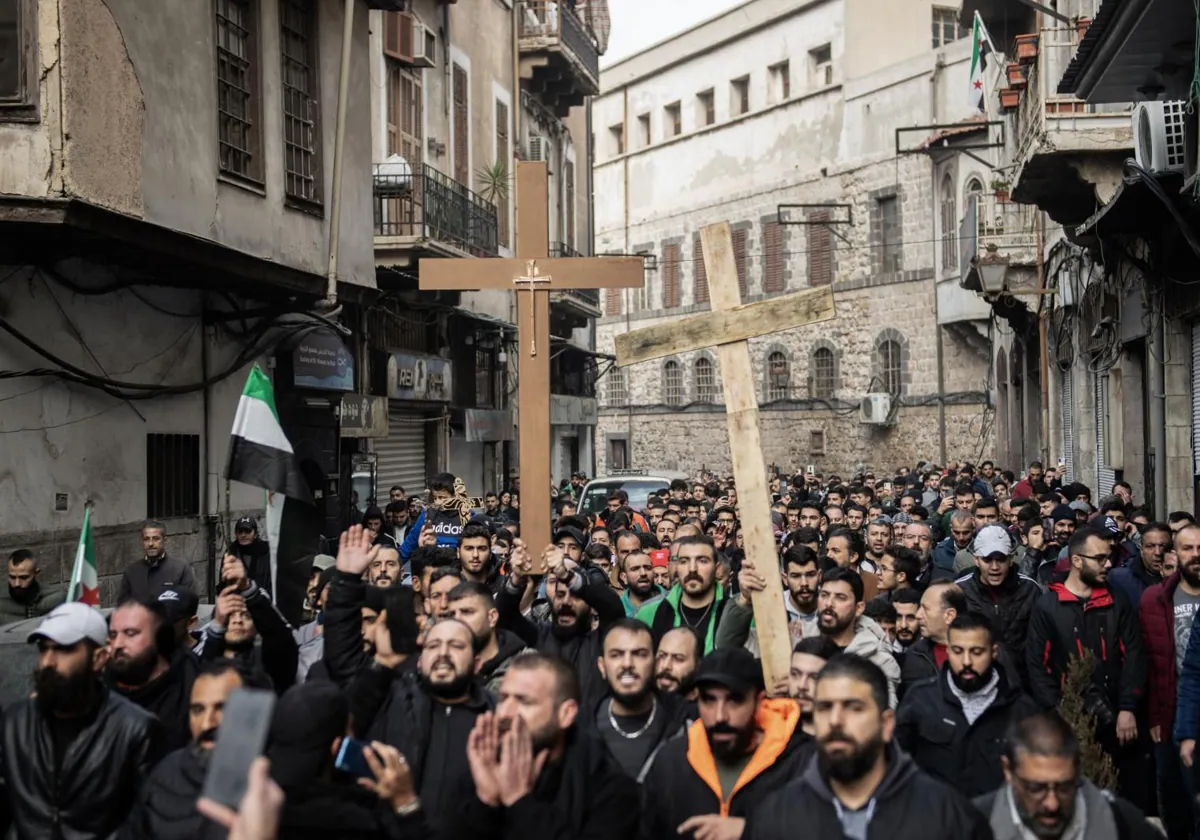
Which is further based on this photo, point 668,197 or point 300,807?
point 668,197

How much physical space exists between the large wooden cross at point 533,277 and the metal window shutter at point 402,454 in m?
12.5

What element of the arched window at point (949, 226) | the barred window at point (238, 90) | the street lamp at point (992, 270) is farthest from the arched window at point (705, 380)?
the barred window at point (238, 90)

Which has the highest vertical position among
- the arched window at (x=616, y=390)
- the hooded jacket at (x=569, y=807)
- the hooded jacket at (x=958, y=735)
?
the arched window at (x=616, y=390)

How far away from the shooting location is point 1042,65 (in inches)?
709

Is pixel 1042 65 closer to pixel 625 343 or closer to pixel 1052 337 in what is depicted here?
pixel 1052 337

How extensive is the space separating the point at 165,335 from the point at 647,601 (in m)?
6.67

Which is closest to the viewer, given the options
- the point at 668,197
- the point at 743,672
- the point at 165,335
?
the point at 743,672

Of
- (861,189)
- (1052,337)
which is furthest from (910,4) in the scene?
(1052,337)

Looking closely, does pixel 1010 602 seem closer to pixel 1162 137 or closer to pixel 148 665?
pixel 148 665

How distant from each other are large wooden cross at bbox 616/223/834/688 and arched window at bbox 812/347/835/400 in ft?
119

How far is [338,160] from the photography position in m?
15.6

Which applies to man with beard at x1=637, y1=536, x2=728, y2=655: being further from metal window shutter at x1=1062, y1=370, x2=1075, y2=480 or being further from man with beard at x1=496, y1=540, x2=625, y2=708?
metal window shutter at x1=1062, y1=370, x2=1075, y2=480

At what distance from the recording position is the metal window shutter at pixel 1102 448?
2002 cm

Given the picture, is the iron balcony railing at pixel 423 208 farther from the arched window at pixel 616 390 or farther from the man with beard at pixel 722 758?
the arched window at pixel 616 390
